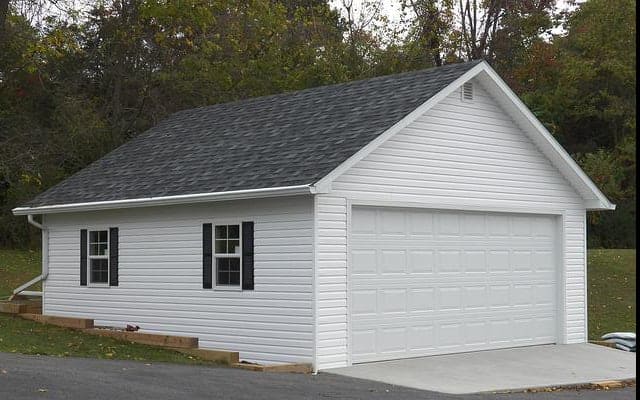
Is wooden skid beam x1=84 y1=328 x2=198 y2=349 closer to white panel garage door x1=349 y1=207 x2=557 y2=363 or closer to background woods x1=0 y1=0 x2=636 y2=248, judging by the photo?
white panel garage door x1=349 y1=207 x2=557 y2=363

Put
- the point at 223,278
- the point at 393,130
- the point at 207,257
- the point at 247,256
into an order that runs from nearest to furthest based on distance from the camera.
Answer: the point at 393,130 < the point at 247,256 < the point at 223,278 < the point at 207,257

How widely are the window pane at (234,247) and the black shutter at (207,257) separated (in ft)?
1.27

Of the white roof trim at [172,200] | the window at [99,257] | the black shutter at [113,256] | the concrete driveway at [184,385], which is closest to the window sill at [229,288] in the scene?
→ the white roof trim at [172,200]

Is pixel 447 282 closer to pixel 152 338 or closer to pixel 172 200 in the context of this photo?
pixel 172 200

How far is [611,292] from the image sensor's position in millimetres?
27797

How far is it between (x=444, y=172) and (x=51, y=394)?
8352 millimetres

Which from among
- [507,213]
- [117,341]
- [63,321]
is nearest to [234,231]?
[117,341]

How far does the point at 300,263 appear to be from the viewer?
15.6m

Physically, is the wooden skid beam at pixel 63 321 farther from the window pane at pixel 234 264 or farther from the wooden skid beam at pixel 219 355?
the window pane at pixel 234 264

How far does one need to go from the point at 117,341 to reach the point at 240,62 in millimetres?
17844

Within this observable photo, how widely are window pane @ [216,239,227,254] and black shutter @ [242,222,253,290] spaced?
669 millimetres

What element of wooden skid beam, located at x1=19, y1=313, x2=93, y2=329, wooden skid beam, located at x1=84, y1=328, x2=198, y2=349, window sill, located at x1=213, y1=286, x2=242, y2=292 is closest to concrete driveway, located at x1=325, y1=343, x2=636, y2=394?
window sill, located at x1=213, y1=286, x2=242, y2=292

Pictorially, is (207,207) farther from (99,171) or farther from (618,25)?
(618,25)

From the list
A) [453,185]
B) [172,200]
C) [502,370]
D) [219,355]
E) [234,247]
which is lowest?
[502,370]
